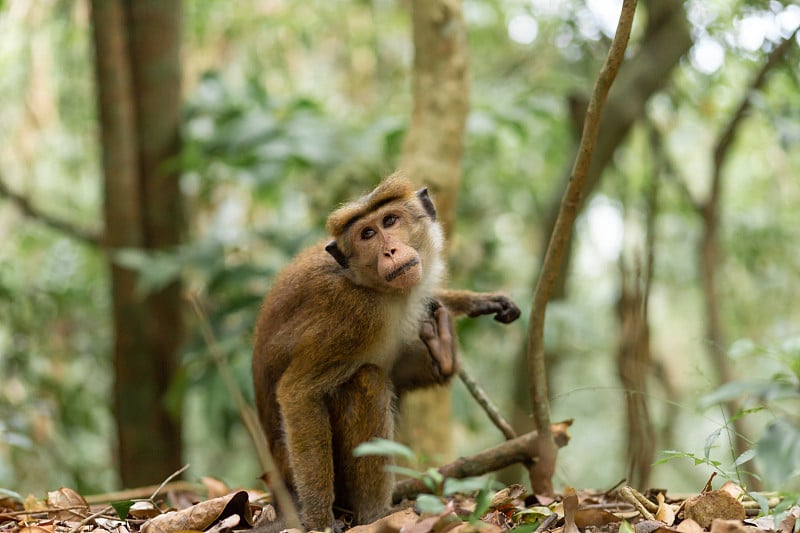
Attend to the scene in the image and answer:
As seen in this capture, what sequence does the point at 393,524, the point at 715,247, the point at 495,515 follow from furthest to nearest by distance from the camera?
the point at 715,247 < the point at 495,515 < the point at 393,524

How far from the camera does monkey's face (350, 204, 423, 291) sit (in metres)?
4.75

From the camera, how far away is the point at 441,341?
498 cm

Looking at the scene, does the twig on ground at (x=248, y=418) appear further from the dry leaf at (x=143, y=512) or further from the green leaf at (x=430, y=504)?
the dry leaf at (x=143, y=512)

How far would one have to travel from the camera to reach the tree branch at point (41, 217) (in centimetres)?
949

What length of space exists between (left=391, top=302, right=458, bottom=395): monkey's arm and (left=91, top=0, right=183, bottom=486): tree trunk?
4.70m

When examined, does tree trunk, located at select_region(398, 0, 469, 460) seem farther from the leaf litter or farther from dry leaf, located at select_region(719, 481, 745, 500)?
dry leaf, located at select_region(719, 481, 745, 500)

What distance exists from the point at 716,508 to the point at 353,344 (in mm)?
2011

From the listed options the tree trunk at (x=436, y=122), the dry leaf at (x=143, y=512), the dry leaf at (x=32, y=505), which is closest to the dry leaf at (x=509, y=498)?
the dry leaf at (x=143, y=512)

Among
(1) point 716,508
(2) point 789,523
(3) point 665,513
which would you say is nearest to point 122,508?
(3) point 665,513

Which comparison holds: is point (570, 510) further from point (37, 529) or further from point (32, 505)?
point (32, 505)

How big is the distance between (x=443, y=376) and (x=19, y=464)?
24.4 feet

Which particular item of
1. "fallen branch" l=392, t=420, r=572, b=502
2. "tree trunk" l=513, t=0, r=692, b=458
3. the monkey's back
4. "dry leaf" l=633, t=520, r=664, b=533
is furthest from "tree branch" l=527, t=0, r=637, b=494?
"tree trunk" l=513, t=0, r=692, b=458

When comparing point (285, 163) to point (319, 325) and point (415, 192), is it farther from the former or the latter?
point (319, 325)

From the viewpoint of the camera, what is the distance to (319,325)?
186 inches
